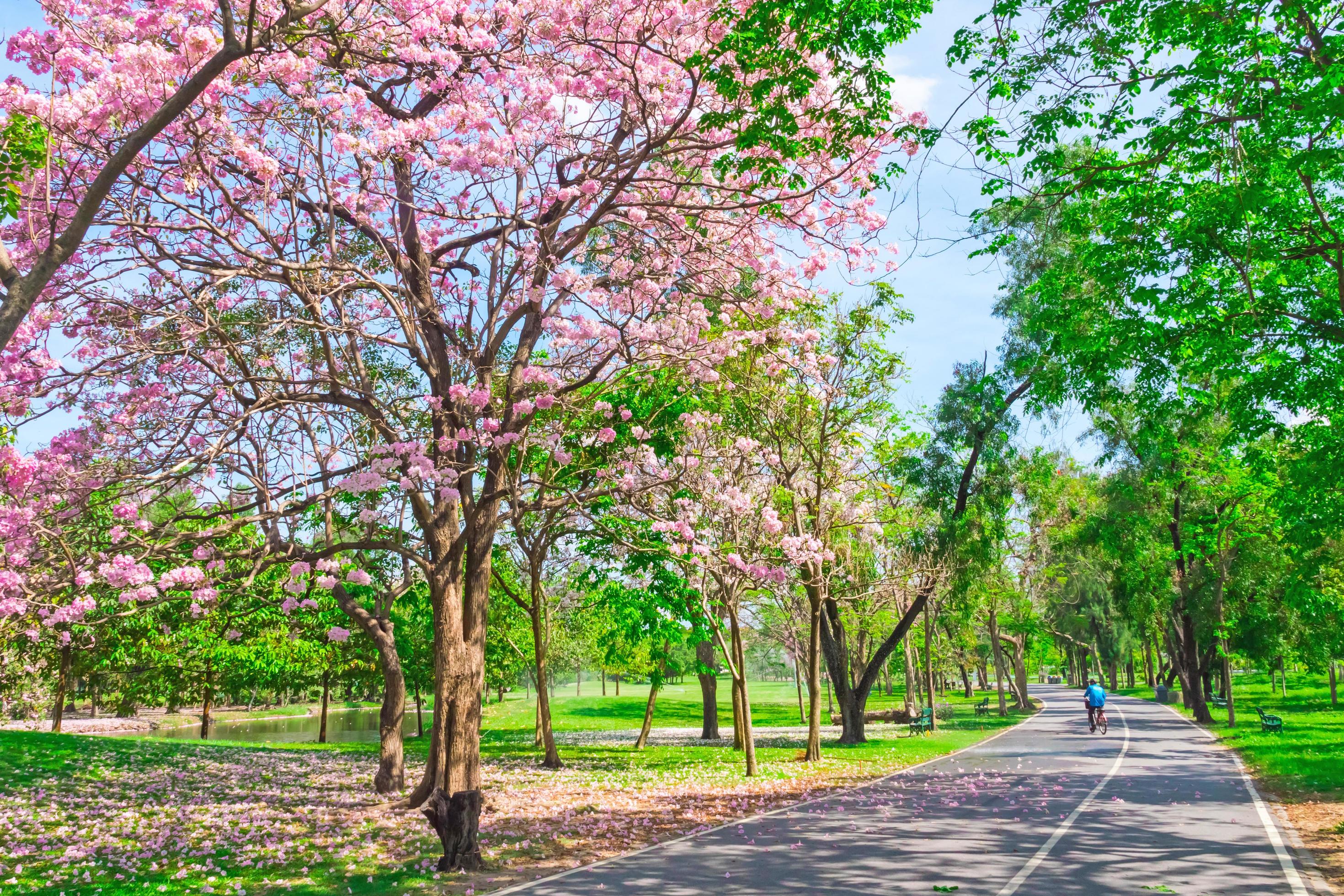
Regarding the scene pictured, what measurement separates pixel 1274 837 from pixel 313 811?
14639mm

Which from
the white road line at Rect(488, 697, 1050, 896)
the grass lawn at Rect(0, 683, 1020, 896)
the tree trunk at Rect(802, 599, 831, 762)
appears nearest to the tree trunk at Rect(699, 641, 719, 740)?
the grass lawn at Rect(0, 683, 1020, 896)

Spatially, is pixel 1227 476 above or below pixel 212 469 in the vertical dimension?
above

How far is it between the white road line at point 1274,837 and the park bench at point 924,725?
1225 centimetres

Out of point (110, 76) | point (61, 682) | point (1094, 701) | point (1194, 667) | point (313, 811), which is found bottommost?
point (1094, 701)

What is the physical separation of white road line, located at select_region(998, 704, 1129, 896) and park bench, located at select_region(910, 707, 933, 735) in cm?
1325

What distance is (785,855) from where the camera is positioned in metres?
10.3

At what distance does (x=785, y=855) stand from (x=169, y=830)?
892 cm

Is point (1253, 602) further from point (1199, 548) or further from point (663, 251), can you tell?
point (663, 251)

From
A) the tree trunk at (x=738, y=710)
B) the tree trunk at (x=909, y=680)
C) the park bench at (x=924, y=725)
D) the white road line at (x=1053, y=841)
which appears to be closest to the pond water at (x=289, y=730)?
the tree trunk at (x=738, y=710)

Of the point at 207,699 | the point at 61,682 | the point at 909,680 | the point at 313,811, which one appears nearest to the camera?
the point at 313,811

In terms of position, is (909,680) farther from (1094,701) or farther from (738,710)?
(738,710)

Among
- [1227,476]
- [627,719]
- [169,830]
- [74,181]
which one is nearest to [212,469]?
[74,181]

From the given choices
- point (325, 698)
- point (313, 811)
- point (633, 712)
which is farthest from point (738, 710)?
point (633, 712)

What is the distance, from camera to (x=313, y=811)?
14000 millimetres
